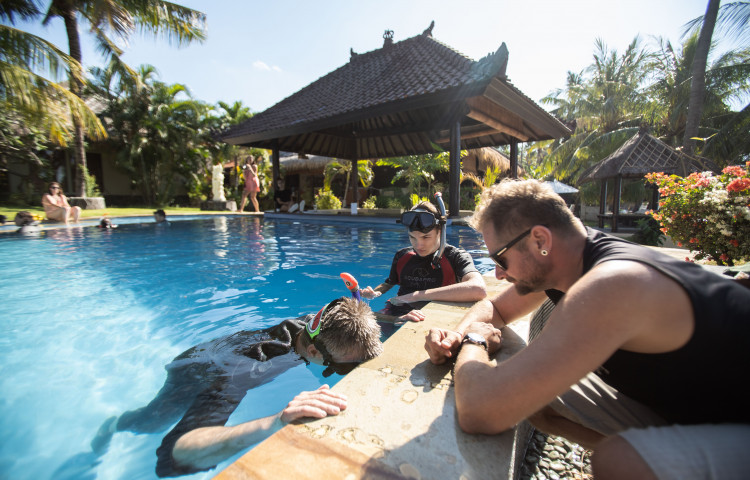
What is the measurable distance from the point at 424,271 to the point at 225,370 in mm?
1926

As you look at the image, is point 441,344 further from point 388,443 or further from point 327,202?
point 327,202

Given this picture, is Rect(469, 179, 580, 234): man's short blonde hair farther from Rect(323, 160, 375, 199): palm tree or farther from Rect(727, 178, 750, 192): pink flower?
Rect(323, 160, 375, 199): palm tree

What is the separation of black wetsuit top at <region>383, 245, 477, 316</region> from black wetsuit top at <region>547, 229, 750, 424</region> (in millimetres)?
2086

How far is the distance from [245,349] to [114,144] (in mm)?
20593

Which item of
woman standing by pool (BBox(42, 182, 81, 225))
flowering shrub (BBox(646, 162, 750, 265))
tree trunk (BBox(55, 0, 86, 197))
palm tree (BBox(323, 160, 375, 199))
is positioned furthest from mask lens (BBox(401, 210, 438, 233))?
tree trunk (BBox(55, 0, 86, 197))

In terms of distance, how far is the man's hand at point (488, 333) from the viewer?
1698 mm

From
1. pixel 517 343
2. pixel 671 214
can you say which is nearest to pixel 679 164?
pixel 671 214

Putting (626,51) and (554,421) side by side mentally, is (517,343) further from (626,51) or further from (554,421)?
(626,51)

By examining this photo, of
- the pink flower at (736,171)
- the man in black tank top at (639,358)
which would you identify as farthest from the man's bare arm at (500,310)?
the pink flower at (736,171)

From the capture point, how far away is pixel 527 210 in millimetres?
1318

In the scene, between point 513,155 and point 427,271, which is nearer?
point 427,271

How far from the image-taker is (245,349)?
2.68m

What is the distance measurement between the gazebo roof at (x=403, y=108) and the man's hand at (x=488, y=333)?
6196 millimetres

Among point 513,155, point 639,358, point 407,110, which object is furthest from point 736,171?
point 513,155
